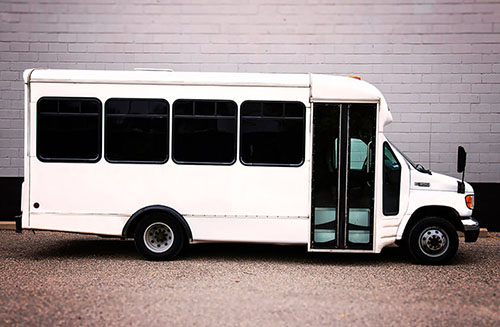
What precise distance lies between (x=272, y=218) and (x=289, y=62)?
15.7ft

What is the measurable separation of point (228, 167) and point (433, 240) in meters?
3.20

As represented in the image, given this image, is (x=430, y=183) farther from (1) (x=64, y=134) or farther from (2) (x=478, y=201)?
(1) (x=64, y=134)

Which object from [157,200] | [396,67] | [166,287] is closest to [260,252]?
[157,200]

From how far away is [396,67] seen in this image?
11.2m

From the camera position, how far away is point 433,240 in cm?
761

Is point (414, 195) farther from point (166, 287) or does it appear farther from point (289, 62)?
point (289, 62)

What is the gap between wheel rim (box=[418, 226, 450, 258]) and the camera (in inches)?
299

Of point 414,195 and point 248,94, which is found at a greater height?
point 248,94

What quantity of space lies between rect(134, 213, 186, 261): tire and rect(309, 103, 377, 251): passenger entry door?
198cm

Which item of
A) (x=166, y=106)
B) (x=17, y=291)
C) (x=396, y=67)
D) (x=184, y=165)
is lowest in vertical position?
(x=17, y=291)

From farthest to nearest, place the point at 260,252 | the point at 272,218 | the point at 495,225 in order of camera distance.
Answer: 1. the point at 495,225
2. the point at 260,252
3. the point at 272,218

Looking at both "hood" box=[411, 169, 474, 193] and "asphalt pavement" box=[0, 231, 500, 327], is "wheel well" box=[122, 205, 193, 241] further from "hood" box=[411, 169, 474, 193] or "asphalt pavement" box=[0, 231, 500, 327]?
"hood" box=[411, 169, 474, 193]

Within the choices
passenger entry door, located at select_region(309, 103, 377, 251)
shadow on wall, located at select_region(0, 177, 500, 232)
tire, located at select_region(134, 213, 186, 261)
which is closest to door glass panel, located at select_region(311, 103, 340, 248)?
passenger entry door, located at select_region(309, 103, 377, 251)

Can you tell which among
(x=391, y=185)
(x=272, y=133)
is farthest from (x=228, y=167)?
(x=391, y=185)
